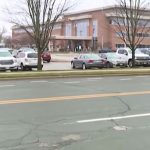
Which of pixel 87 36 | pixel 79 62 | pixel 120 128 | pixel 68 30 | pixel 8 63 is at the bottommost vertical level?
pixel 120 128

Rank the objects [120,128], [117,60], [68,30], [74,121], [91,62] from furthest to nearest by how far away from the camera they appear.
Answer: [68,30]
[117,60]
[91,62]
[74,121]
[120,128]

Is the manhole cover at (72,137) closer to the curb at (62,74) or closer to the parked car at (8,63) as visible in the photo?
the curb at (62,74)

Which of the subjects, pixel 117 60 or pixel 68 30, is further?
pixel 68 30

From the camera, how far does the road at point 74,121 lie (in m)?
7.55

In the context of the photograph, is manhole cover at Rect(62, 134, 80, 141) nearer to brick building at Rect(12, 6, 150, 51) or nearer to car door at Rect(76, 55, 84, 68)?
car door at Rect(76, 55, 84, 68)

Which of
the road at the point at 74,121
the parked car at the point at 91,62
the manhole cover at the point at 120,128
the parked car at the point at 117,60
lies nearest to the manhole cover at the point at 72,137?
the road at the point at 74,121

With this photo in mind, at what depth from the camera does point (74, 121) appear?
959cm

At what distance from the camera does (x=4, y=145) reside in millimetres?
7383

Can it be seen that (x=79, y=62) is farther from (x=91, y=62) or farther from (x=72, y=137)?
(x=72, y=137)

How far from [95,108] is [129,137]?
3.44 m

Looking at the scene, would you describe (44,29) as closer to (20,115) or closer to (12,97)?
(12,97)

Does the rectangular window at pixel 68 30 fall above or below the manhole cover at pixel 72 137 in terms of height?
above

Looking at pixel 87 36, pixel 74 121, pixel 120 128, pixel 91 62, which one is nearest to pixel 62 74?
pixel 91 62

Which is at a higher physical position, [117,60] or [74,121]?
[117,60]
